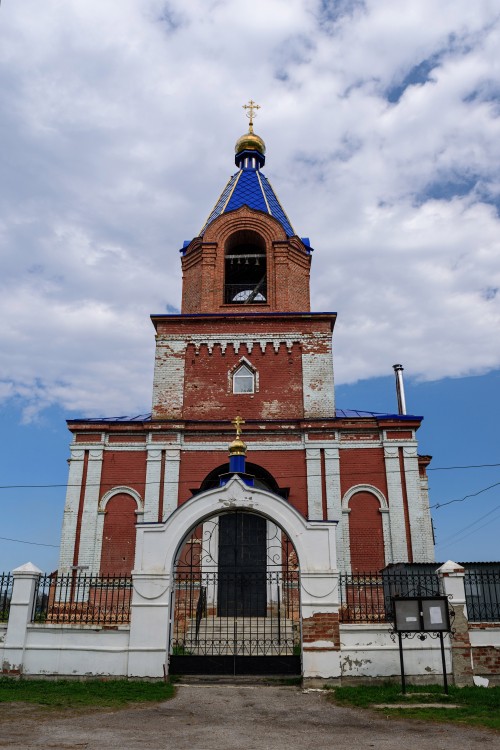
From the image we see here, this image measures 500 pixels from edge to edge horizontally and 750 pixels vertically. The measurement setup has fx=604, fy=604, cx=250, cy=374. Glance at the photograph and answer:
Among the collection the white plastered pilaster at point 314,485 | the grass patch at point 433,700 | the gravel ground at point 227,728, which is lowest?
the gravel ground at point 227,728

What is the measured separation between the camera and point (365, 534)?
14883mm

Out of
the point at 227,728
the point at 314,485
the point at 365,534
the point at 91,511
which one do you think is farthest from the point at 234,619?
the point at 91,511

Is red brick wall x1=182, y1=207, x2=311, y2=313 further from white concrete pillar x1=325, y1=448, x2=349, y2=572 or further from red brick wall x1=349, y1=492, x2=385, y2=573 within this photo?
red brick wall x1=349, y1=492, x2=385, y2=573

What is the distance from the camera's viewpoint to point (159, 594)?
9.33 meters

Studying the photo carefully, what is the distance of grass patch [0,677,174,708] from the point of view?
7539 millimetres

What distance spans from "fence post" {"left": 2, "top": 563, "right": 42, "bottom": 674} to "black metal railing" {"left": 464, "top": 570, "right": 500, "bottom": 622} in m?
7.04

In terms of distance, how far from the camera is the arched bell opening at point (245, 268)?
19.0m

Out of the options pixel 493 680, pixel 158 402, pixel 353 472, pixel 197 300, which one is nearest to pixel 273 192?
pixel 197 300

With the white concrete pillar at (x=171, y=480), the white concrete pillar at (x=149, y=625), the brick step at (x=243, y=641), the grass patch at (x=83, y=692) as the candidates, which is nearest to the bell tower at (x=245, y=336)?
the white concrete pillar at (x=171, y=480)

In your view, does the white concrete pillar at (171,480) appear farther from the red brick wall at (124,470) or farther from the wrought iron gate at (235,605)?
the wrought iron gate at (235,605)

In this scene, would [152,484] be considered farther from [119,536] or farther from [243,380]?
[243,380]

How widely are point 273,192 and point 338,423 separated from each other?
9.42 metres

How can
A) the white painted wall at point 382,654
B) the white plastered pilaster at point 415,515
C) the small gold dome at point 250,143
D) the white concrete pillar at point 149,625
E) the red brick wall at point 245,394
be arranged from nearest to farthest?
1. the white painted wall at point 382,654
2. the white concrete pillar at point 149,625
3. the white plastered pilaster at point 415,515
4. the red brick wall at point 245,394
5. the small gold dome at point 250,143

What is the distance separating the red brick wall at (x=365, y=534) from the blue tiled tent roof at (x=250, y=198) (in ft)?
28.5
